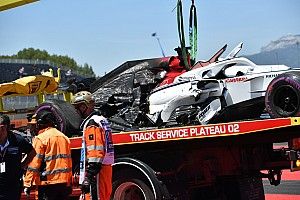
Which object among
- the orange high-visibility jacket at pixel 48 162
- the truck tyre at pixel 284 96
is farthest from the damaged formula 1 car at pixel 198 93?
the orange high-visibility jacket at pixel 48 162

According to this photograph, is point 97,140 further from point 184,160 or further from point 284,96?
point 284,96

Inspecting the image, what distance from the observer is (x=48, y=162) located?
682cm

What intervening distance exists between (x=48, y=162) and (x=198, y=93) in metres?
2.55

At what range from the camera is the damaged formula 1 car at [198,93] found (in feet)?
24.2

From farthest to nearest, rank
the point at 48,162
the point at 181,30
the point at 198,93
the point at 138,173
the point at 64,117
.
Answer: the point at 181,30 → the point at 64,117 → the point at 198,93 → the point at 138,173 → the point at 48,162

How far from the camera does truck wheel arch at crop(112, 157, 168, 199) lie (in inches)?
304

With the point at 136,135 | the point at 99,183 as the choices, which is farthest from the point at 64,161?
the point at 136,135

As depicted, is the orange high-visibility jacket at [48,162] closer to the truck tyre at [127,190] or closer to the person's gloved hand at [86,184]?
the person's gloved hand at [86,184]

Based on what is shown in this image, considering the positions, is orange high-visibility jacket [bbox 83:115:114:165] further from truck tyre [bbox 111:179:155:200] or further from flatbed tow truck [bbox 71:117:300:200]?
truck tyre [bbox 111:179:155:200]

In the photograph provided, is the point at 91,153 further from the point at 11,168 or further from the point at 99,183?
the point at 11,168

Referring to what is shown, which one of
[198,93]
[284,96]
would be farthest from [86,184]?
[284,96]

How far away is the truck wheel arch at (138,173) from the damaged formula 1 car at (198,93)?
0.70 metres

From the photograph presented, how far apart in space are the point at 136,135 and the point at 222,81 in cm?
146

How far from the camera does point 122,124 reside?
28.8ft
